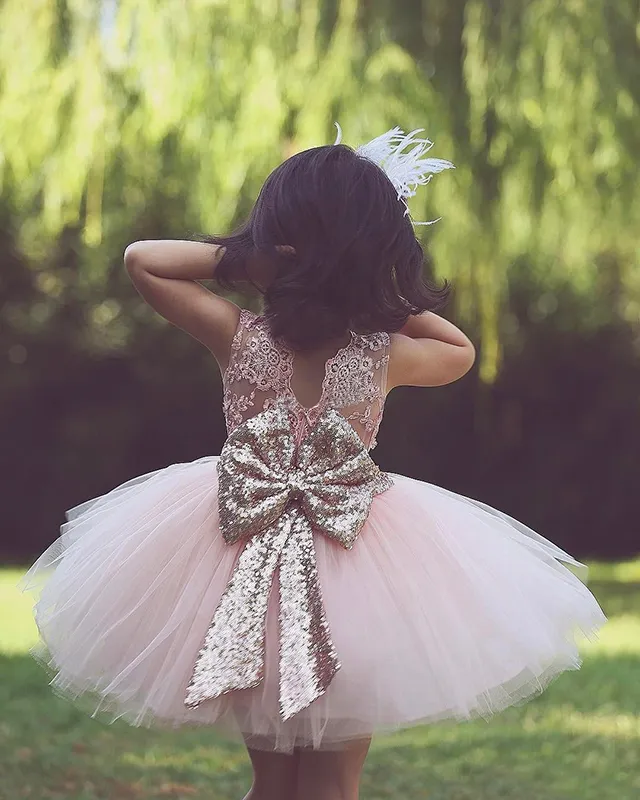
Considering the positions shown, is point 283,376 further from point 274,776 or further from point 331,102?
point 331,102

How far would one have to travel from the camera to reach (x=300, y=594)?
217 cm

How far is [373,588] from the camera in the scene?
2.21m

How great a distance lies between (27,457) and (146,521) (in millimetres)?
8832

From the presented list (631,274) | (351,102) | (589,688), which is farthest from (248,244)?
(631,274)

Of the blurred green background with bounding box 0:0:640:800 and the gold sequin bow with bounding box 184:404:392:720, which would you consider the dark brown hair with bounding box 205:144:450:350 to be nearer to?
the gold sequin bow with bounding box 184:404:392:720

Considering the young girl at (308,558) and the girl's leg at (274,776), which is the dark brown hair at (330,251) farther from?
the girl's leg at (274,776)

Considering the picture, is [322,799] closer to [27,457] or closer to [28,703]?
[28,703]

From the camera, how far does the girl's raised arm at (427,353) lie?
2428mm

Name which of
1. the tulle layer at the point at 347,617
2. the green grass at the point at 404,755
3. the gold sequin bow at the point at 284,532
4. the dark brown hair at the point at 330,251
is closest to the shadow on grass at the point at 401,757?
the green grass at the point at 404,755

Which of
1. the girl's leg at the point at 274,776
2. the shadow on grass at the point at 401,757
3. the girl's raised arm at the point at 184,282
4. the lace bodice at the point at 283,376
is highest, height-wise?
the girl's raised arm at the point at 184,282


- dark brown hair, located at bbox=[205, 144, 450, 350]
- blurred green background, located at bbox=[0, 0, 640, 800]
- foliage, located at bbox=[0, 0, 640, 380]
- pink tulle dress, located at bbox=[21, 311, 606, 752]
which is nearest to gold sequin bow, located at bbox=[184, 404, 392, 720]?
pink tulle dress, located at bbox=[21, 311, 606, 752]

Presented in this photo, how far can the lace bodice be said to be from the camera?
2.33 meters

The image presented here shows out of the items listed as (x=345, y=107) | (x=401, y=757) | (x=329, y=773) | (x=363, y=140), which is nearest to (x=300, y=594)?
(x=329, y=773)

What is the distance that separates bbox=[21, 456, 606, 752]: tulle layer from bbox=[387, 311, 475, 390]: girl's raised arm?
210 millimetres
